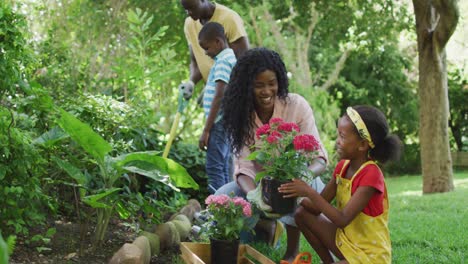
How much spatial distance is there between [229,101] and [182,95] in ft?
3.62

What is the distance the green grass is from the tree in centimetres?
215

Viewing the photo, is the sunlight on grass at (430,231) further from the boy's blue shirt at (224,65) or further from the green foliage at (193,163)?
the green foliage at (193,163)

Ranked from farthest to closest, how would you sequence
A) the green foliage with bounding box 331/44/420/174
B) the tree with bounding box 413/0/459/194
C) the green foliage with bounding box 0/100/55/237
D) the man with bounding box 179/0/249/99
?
the green foliage with bounding box 331/44/420/174
the tree with bounding box 413/0/459/194
the man with bounding box 179/0/249/99
the green foliage with bounding box 0/100/55/237

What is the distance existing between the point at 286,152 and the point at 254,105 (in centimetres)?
85

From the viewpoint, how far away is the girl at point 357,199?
2.84 meters

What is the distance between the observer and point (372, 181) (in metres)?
2.83

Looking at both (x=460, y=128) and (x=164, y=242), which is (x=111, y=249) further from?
(x=460, y=128)

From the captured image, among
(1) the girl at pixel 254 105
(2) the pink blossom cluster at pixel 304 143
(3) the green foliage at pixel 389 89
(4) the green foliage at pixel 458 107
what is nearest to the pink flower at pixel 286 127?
(2) the pink blossom cluster at pixel 304 143

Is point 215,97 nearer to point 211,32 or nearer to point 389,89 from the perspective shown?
point 211,32

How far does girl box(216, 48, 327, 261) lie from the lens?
3539 millimetres

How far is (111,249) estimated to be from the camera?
3650 mm

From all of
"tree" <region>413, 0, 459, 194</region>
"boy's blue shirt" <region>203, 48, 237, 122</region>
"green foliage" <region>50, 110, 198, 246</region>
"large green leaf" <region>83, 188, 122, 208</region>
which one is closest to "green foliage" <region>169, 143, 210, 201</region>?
"boy's blue shirt" <region>203, 48, 237, 122</region>

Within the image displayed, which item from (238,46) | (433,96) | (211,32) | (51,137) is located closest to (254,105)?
(211,32)

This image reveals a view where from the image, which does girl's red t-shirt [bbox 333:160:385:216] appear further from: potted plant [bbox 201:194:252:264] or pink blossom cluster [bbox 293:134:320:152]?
potted plant [bbox 201:194:252:264]
